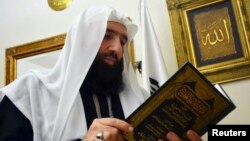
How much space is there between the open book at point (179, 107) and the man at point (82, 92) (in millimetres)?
39

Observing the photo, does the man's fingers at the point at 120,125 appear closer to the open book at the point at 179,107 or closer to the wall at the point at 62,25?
the open book at the point at 179,107

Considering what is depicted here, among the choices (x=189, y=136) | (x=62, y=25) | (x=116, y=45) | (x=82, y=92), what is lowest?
(x=189, y=136)

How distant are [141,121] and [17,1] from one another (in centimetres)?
219

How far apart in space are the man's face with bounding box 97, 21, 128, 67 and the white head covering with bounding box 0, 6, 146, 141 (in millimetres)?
54

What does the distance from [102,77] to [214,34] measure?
81 cm

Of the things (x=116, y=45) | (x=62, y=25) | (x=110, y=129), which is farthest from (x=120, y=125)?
(x=62, y=25)

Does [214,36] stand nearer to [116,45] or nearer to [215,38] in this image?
[215,38]

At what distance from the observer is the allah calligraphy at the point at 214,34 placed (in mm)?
1856

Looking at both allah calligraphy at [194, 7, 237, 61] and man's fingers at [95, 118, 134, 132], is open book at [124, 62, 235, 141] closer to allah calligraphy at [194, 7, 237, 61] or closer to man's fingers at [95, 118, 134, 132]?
man's fingers at [95, 118, 134, 132]

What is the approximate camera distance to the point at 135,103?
4.93ft

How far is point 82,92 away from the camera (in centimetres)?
145

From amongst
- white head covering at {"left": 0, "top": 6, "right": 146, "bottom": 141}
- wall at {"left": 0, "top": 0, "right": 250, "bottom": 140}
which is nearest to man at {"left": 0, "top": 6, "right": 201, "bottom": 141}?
white head covering at {"left": 0, "top": 6, "right": 146, "bottom": 141}

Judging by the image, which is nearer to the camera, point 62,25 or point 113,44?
point 113,44

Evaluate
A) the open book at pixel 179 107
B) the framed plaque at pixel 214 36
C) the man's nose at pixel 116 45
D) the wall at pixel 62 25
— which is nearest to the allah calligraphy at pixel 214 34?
the framed plaque at pixel 214 36
